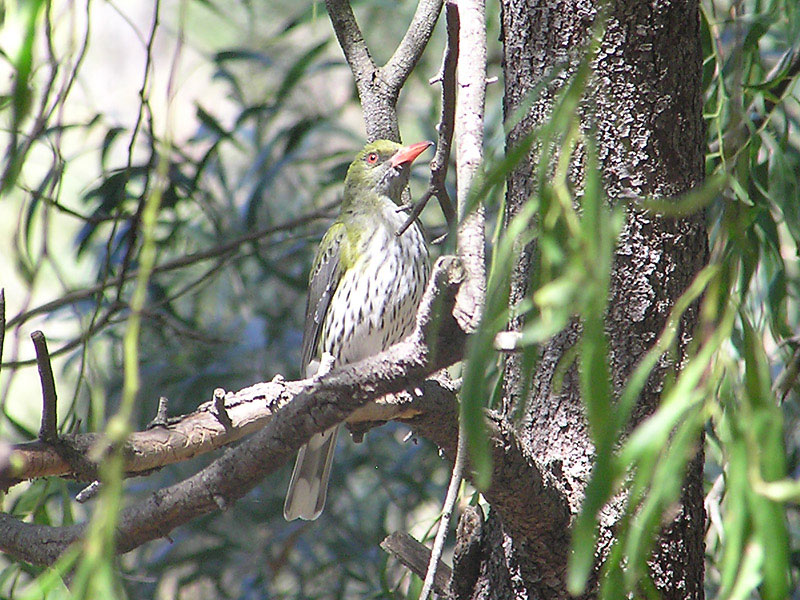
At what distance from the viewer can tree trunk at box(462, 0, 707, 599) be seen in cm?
145

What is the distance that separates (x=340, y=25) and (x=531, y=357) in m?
1.75

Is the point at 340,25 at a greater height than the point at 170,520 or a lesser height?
greater

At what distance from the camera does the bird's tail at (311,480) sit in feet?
9.27

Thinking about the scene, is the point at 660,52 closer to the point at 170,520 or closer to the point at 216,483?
the point at 216,483

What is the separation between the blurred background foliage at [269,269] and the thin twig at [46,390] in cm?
7

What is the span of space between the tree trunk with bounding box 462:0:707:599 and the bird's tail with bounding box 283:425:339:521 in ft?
4.36

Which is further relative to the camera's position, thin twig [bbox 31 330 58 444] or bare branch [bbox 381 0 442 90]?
bare branch [bbox 381 0 442 90]

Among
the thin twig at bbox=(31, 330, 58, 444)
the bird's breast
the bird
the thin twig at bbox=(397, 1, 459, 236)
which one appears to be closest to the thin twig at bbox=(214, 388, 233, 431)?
the thin twig at bbox=(31, 330, 58, 444)

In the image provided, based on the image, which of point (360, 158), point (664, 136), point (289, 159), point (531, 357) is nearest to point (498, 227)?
point (664, 136)

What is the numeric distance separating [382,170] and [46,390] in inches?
75.9

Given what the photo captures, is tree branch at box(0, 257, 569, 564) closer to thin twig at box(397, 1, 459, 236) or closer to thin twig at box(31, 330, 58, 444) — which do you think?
thin twig at box(31, 330, 58, 444)

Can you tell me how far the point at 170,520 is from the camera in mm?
1454

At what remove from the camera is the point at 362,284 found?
2.90 metres

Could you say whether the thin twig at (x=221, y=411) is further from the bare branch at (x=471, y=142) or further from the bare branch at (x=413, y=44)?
the bare branch at (x=413, y=44)
